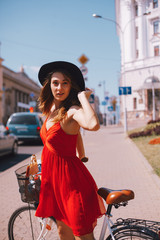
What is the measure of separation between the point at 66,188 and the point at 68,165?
0.17 metres

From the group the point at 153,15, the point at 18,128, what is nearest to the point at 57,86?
the point at 18,128

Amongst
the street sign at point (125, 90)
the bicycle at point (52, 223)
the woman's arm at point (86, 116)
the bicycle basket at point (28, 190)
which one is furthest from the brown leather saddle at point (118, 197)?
the street sign at point (125, 90)

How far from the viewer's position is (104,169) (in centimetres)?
837

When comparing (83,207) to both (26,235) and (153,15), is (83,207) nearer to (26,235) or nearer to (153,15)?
(26,235)

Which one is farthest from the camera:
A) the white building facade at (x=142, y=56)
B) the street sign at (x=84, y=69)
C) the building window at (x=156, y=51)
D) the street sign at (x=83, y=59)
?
the building window at (x=156, y=51)

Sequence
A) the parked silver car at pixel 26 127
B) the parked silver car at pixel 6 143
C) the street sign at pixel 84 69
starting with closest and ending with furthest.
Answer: the parked silver car at pixel 6 143
the parked silver car at pixel 26 127
the street sign at pixel 84 69

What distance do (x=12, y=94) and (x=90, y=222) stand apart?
66.8 m

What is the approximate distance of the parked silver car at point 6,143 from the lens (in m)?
10.9

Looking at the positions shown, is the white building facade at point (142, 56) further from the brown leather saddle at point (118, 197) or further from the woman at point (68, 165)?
the brown leather saddle at point (118, 197)

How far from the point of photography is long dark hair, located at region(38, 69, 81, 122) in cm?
229

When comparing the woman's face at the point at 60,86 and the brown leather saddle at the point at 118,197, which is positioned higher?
the woman's face at the point at 60,86

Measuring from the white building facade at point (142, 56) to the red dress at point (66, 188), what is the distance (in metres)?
43.5

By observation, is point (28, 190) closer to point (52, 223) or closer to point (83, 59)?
point (52, 223)

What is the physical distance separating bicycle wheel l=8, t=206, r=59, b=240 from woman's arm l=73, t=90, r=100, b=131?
44.0 inches
